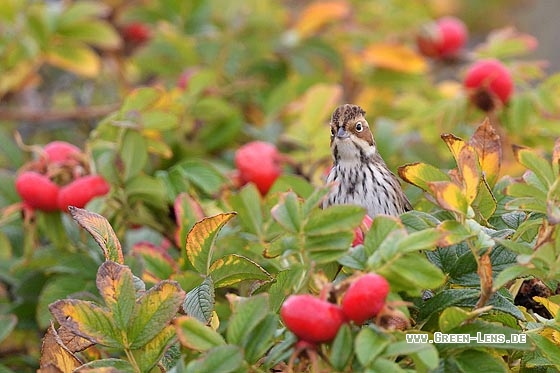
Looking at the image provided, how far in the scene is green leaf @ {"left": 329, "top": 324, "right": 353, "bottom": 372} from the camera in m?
1.04

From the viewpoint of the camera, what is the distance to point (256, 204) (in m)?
1.78

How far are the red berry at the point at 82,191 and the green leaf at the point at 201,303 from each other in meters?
0.65

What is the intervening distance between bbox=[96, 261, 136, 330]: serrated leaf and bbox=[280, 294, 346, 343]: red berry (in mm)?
235

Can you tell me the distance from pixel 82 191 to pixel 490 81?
1.05 meters

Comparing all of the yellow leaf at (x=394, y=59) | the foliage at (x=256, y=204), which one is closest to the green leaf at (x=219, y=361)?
the foliage at (x=256, y=204)

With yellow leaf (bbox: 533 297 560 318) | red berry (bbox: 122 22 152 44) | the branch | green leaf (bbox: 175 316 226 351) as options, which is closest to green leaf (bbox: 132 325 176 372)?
green leaf (bbox: 175 316 226 351)

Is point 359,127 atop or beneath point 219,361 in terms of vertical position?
atop

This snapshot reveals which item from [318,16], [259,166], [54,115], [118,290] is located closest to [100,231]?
[118,290]

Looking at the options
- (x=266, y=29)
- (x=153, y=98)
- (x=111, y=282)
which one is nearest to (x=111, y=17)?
(x=266, y=29)

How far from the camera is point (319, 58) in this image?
313cm

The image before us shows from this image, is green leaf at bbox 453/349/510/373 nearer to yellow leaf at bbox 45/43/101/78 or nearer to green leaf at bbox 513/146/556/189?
green leaf at bbox 513/146/556/189

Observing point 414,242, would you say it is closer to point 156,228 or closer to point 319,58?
point 156,228

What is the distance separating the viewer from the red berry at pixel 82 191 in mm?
1894

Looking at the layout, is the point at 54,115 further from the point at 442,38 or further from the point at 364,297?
the point at 364,297
